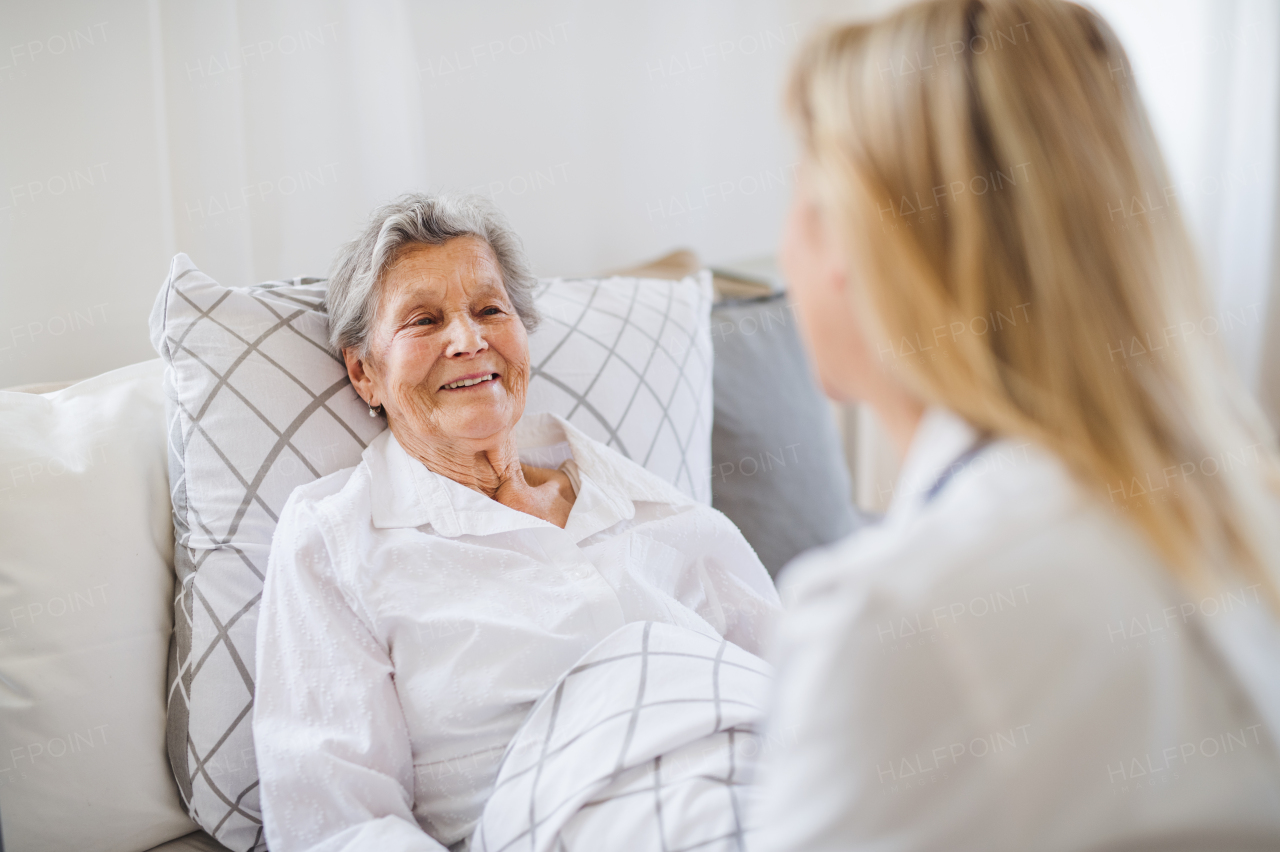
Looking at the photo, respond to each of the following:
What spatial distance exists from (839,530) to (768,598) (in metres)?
0.45

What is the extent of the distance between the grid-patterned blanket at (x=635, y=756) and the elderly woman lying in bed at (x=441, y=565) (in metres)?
0.12

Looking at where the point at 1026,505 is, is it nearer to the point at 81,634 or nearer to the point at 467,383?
the point at 467,383

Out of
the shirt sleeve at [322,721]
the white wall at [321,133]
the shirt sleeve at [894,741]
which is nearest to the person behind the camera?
the shirt sleeve at [894,741]

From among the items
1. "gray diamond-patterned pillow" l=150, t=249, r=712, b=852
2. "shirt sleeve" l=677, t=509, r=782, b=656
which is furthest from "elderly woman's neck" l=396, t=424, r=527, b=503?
"shirt sleeve" l=677, t=509, r=782, b=656

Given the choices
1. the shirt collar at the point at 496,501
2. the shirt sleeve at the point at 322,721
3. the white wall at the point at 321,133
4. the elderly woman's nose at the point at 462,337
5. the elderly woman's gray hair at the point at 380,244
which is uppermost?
the white wall at the point at 321,133

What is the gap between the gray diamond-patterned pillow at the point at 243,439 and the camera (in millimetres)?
1143

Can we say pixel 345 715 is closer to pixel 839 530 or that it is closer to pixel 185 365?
pixel 185 365

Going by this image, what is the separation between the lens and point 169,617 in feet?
4.01

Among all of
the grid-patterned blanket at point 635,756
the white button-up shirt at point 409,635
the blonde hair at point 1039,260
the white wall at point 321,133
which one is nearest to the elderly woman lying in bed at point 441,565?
the white button-up shirt at point 409,635

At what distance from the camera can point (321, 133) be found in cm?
178

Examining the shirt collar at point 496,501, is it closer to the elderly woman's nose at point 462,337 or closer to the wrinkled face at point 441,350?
the wrinkled face at point 441,350

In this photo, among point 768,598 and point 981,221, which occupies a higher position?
point 981,221

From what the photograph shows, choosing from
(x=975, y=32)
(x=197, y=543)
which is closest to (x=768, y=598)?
(x=197, y=543)

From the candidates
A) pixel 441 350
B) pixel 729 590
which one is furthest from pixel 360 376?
pixel 729 590
